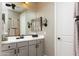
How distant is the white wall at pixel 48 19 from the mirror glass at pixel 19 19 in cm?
12

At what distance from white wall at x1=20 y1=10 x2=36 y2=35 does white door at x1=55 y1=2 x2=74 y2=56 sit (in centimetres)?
41

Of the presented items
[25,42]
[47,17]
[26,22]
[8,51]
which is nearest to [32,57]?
[25,42]

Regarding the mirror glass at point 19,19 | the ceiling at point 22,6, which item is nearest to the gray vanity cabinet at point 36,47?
the mirror glass at point 19,19

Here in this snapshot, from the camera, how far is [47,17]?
1.96m

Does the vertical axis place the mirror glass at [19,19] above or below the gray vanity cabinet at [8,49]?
above

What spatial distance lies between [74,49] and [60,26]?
423 mm

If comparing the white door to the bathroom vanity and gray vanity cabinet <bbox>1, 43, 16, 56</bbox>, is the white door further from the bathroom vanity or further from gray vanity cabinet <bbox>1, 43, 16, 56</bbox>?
gray vanity cabinet <bbox>1, 43, 16, 56</bbox>

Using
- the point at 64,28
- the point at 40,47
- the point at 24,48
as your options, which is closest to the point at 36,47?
the point at 40,47

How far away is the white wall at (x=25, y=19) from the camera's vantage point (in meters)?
1.92

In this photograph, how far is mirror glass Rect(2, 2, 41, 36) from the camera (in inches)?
73.2

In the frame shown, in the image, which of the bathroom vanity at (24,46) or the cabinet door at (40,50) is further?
the cabinet door at (40,50)

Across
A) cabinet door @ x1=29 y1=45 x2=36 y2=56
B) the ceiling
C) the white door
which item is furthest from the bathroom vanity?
the ceiling

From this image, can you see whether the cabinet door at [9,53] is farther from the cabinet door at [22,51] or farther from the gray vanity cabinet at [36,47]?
the gray vanity cabinet at [36,47]

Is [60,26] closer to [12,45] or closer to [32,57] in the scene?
[32,57]
